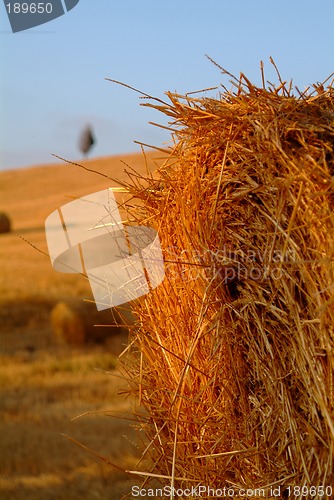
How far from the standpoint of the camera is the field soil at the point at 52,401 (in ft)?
18.0

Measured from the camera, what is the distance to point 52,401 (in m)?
8.53

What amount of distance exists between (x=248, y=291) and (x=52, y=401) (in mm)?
6504

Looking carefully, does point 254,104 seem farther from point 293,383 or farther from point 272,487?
point 272,487

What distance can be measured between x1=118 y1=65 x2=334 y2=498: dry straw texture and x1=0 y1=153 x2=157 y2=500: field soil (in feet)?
1.03

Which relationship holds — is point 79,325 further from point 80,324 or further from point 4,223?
point 4,223

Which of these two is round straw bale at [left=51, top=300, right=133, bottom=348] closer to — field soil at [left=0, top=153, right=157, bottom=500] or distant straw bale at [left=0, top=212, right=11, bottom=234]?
field soil at [left=0, top=153, right=157, bottom=500]

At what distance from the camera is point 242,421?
2594 mm

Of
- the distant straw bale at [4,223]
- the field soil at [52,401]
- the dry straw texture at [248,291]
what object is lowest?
the field soil at [52,401]

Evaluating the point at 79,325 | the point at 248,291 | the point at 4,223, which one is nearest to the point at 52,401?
the point at 79,325

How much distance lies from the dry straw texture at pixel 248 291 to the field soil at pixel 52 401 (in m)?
0.31

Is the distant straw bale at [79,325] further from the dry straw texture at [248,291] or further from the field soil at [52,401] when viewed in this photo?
the dry straw texture at [248,291]

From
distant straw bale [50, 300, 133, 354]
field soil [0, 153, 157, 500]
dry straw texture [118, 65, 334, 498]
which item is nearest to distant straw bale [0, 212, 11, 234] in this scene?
field soil [0, 153, 157, 500]

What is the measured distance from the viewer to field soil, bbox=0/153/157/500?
5.48 m

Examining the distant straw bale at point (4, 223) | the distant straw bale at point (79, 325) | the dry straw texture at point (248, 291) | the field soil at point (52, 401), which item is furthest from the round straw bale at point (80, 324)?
the distant straw bale at point (4, 223)
